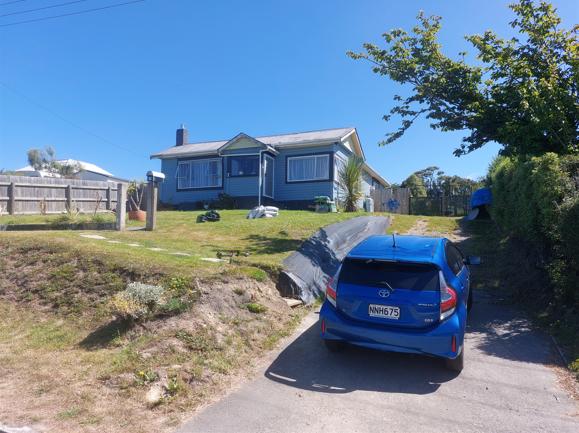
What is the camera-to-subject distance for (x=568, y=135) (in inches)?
313

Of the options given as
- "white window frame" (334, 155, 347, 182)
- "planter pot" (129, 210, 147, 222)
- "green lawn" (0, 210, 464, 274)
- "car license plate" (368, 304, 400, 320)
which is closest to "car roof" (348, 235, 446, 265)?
"car license plate" (368, 304, 400, 320)

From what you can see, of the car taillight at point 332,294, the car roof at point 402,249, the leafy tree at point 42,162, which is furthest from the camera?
the leafy tree at point 42,162

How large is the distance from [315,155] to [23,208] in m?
14.0

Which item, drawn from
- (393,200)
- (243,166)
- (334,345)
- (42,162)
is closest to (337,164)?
(393,200)

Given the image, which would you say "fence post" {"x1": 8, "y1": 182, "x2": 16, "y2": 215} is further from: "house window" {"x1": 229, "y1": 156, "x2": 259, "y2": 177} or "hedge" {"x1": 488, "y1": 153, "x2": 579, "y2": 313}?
"hedge" {"x1": 488, "y1": 153, "x2": 579, "y2": 313}

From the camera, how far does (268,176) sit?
22.4 metres

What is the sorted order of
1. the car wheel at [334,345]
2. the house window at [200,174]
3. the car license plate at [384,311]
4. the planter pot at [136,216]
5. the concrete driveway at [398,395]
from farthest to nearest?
the house window at [200,174], the planter pot at [136,216], the car wheel at [334,345], the car license plate at [384,311], the concrete driveway at [398,395]

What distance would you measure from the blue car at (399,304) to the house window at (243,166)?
1735cm

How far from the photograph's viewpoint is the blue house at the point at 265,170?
21156 mm

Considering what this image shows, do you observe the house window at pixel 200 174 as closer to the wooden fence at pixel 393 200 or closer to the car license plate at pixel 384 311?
the wooden fence at pixel 393 200

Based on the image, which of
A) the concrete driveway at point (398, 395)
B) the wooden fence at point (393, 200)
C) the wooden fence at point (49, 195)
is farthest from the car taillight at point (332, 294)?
the wooden fence at point (393, 200)

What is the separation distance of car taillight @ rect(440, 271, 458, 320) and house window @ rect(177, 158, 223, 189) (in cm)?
1970

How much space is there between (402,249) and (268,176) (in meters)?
17.8

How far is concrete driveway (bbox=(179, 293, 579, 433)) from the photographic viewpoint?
3.58 metres
